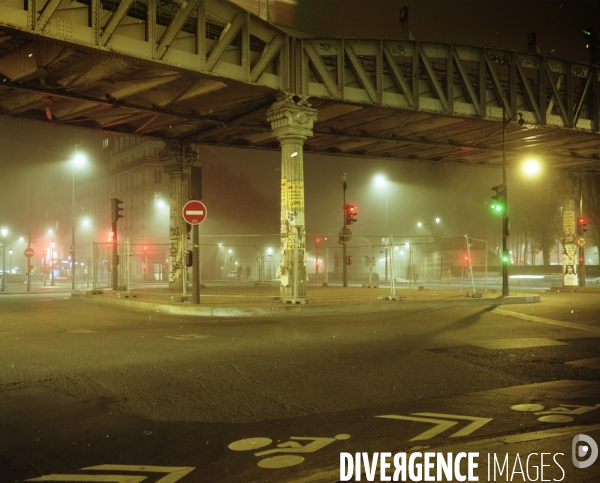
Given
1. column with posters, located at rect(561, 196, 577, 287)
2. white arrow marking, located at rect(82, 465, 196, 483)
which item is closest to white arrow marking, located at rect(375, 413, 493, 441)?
white arrow marking, located at rect(82, 465, 196, 483)

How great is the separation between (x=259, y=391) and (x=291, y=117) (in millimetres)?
13628

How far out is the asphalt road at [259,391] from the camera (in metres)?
5.11

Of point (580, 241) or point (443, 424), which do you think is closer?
point (443, 424)

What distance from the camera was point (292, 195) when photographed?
1978 centimetres

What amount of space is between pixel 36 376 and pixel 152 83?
13.0 metres

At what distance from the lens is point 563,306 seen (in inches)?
813

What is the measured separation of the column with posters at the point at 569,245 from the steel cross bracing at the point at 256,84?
11.8ft

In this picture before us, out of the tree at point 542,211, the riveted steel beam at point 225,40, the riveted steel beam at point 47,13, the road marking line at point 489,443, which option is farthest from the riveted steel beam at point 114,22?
the tree at point 542,211

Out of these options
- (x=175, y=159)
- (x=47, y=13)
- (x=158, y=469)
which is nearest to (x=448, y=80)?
(x=175, y=159)

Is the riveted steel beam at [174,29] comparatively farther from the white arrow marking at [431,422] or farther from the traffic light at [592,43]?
the traffic light at [592,43]

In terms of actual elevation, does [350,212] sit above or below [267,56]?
below

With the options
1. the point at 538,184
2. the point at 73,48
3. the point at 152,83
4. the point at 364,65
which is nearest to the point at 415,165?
the point at 538,184

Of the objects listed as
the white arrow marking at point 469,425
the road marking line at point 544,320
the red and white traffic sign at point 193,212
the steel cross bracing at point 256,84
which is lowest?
the road marking line at point 544,320

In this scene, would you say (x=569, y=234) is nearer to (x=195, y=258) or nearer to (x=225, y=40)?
(x=195, y=258)
